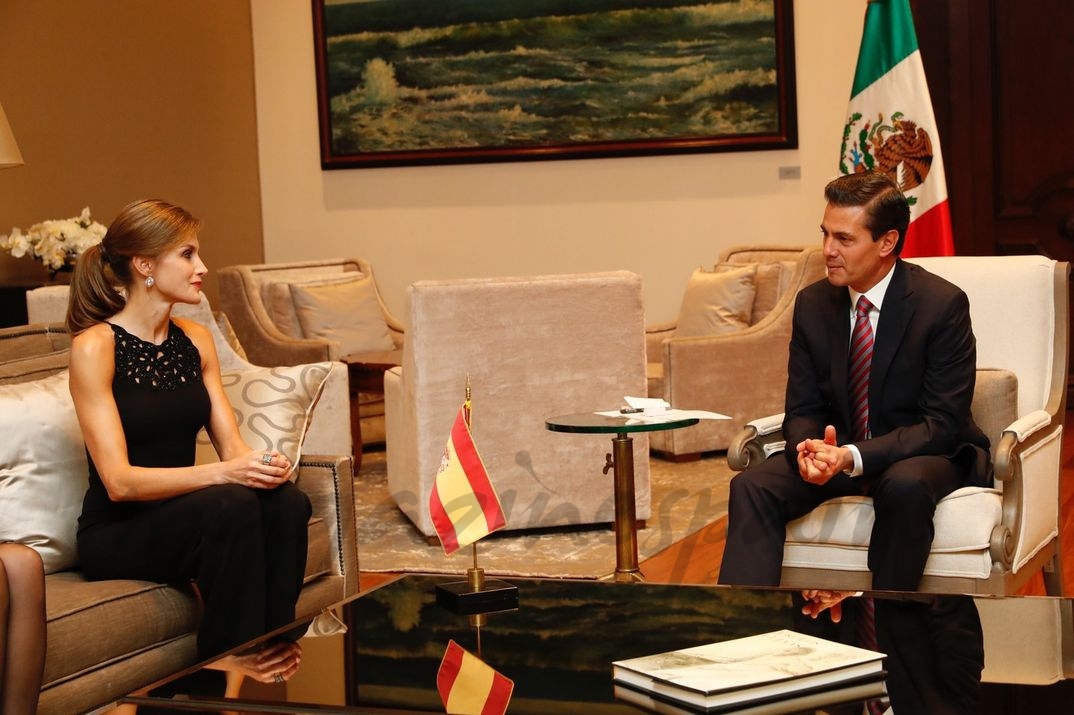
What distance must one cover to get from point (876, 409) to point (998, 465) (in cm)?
36

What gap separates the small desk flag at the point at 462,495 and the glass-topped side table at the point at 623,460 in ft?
3.39

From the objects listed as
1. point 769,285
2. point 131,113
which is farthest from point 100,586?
point 131,113

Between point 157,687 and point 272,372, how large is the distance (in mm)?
1551

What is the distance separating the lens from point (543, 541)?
4961mm

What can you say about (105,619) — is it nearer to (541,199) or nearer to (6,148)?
(6,148)

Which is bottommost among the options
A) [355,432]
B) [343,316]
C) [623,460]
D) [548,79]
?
[355,432]

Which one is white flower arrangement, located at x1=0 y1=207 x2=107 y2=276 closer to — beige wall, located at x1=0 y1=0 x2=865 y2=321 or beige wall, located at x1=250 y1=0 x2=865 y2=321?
beige wall, located at x1=0 y1=0 x2=865 y2=321

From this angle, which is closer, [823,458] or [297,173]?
[823,458]

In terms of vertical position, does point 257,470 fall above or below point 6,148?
below

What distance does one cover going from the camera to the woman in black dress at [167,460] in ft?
9.81

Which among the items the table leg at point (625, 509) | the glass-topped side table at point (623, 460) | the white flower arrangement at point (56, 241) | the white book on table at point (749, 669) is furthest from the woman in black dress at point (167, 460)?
the white flower arrangement at point (56, 241)

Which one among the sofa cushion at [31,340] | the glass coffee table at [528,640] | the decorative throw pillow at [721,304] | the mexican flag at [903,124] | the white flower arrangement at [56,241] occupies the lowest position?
the glass coffee table at [528,640]

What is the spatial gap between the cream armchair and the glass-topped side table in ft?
0.89

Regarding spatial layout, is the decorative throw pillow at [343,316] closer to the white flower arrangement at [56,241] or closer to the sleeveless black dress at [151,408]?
the white flower arrangement at [56,241]
